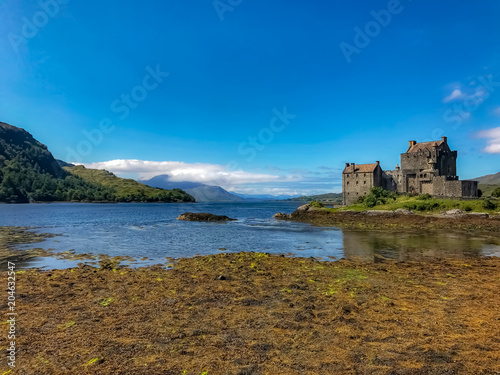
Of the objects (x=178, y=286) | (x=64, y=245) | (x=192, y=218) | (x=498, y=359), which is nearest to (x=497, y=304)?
(x=498, y=359)

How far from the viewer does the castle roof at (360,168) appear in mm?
94562

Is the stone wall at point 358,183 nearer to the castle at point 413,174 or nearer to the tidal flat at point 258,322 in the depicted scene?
the castle at point 413,174

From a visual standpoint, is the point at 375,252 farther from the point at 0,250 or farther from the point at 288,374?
the point at 0,250

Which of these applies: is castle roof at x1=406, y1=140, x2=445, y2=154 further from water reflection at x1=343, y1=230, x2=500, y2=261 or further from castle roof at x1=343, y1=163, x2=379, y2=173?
water reflection at x1=343, y1=230, x2=500, y2=261

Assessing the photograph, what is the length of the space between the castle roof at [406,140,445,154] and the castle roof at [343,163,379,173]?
11.1 metres

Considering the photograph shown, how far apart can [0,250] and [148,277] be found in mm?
21304

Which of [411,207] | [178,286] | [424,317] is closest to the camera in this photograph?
[424,317]

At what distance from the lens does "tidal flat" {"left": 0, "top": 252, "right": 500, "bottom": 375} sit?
26.3 ft

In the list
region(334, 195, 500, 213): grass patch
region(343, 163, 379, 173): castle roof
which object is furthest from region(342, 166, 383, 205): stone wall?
region(334, 195, 500, 213): grass patch

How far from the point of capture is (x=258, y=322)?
437 inches

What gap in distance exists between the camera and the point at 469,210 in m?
60.2

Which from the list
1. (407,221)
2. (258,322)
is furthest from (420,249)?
(407,221)

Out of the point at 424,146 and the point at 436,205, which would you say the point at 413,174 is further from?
the point at 436,205

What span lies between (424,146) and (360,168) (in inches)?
741
